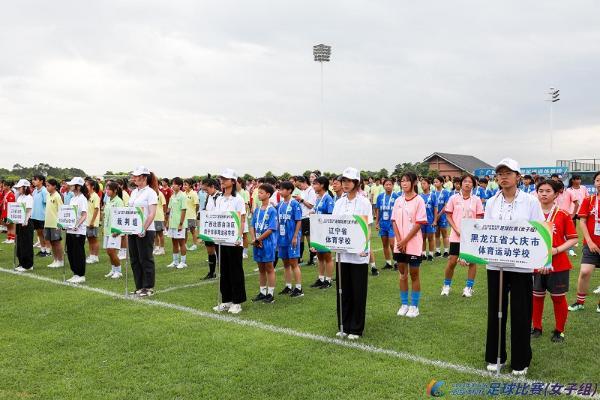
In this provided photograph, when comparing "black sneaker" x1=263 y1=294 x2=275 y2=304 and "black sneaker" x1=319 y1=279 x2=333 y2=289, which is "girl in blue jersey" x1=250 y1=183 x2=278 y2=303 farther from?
"black sneaker" x1=319 y1=279 x2=333 y2=289

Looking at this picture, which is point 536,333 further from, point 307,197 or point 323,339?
point 307,197

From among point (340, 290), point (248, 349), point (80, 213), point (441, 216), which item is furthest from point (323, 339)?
point (441, 216)

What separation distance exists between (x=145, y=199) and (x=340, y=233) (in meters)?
4.33

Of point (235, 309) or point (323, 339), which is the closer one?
point (323, 339)

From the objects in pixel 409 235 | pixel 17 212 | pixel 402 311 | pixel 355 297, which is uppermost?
pixel 17 212

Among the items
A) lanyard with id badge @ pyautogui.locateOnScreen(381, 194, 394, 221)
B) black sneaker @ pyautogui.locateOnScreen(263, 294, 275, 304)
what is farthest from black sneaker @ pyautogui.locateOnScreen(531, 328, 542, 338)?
lanyard with id badge @ pyautogui.locateOnScreen(381, 194, 394, 221)

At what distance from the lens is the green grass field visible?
487cm

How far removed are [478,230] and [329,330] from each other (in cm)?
265

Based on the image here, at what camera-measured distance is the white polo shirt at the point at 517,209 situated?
5.04 meters

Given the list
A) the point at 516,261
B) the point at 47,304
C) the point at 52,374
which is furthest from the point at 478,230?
the point at 47,304

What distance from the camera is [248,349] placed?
5.95m

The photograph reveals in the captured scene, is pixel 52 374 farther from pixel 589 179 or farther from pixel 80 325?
pixel 589 179

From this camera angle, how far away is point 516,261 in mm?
4816

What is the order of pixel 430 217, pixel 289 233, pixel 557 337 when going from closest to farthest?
pixel 557 337 < pixel 289 233 < pixel 430 217
